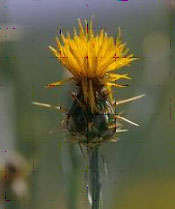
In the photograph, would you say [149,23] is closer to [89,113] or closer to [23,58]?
[23,58]

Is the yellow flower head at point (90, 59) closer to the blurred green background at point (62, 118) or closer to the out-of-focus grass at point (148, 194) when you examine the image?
the blurred green background at point (62, 118)

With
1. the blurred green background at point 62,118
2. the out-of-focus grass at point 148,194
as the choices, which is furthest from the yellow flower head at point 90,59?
the out-of-focus grass at point 148,194

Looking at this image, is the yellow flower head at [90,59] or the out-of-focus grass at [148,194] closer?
the yellow flower head at [90,59]

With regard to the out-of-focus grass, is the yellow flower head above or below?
above

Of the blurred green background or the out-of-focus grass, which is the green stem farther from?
the out-of-focus grass

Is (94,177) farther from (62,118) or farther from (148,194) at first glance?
(148,194)

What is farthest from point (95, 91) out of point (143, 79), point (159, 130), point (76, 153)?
point (159, 130)

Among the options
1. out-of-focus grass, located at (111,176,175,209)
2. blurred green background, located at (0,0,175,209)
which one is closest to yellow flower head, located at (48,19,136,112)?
blurred green background, located at (0,0,175,209)
